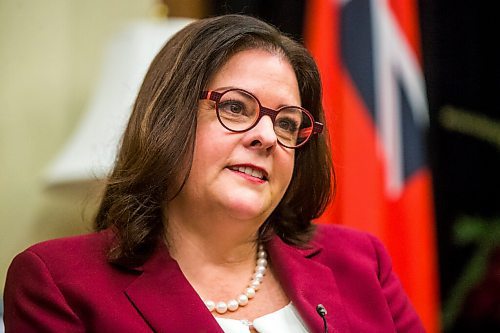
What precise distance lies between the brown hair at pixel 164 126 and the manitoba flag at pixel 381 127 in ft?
3.49

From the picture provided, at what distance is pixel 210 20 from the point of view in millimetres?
1935

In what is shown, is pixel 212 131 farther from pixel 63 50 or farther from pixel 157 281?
pixel 63 50

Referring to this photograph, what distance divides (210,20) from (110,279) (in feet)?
2.06

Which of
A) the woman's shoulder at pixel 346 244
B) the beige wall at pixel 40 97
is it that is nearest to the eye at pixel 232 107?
the woman's shoulder at pixel 346 244

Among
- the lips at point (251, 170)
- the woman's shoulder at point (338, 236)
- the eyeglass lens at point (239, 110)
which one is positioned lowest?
the woman's shoulder at point (338, 236)

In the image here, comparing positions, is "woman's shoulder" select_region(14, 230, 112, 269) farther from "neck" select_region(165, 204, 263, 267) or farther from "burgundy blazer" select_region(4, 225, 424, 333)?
"neck" select_region(165, 204, 263, 267)

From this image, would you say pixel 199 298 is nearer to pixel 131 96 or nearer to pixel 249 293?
pixel 249 293

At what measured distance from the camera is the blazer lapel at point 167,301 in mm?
1688

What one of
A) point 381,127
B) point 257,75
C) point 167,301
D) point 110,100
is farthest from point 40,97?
point 167,301

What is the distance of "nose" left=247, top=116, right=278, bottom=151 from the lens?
1.79 meters

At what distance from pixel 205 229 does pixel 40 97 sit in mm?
1294

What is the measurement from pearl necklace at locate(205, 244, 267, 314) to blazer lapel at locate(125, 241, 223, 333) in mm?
79

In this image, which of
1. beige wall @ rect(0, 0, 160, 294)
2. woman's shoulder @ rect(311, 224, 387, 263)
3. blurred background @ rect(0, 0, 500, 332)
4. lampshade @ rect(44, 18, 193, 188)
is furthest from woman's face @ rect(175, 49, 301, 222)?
beige wall @ rect(0, 0, 160, 294)

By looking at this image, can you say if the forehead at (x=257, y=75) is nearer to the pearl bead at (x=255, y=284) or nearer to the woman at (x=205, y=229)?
the woman at (x=205, y=229)
